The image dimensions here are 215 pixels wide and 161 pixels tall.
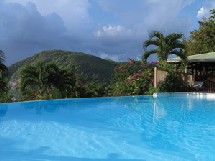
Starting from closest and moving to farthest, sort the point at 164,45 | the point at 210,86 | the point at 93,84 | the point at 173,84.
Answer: the point at 173,84 < the point at 210,86 < the point at 164,45 < the point at 93,84

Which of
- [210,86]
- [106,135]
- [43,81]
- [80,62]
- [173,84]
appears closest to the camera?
[106,135]

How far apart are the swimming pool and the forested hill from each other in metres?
24.0

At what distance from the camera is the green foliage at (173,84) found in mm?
18141

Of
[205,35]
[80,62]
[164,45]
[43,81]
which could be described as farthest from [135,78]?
[80,62]

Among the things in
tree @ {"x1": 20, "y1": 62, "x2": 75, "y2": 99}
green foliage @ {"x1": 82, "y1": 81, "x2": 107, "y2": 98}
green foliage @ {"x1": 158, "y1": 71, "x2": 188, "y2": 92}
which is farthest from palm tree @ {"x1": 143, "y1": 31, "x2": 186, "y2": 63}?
tree @ {"x1": 20, "y1": 62, "x2": 75, "y2": 99}

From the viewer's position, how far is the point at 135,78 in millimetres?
18609

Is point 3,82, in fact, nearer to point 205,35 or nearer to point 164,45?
point 164,45

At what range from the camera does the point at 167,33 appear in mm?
21250

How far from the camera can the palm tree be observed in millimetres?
20750

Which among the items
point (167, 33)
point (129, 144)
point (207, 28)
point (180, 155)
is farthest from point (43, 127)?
point (207, 28)

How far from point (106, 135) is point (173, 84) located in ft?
39.1

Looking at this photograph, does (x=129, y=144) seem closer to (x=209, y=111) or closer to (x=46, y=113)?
(x=46, y=113)

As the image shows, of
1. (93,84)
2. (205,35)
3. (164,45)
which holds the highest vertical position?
(205,35)

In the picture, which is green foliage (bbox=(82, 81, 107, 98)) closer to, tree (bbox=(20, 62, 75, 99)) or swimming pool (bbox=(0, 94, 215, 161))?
tree (bbox=(20, 62, 75, 99))
